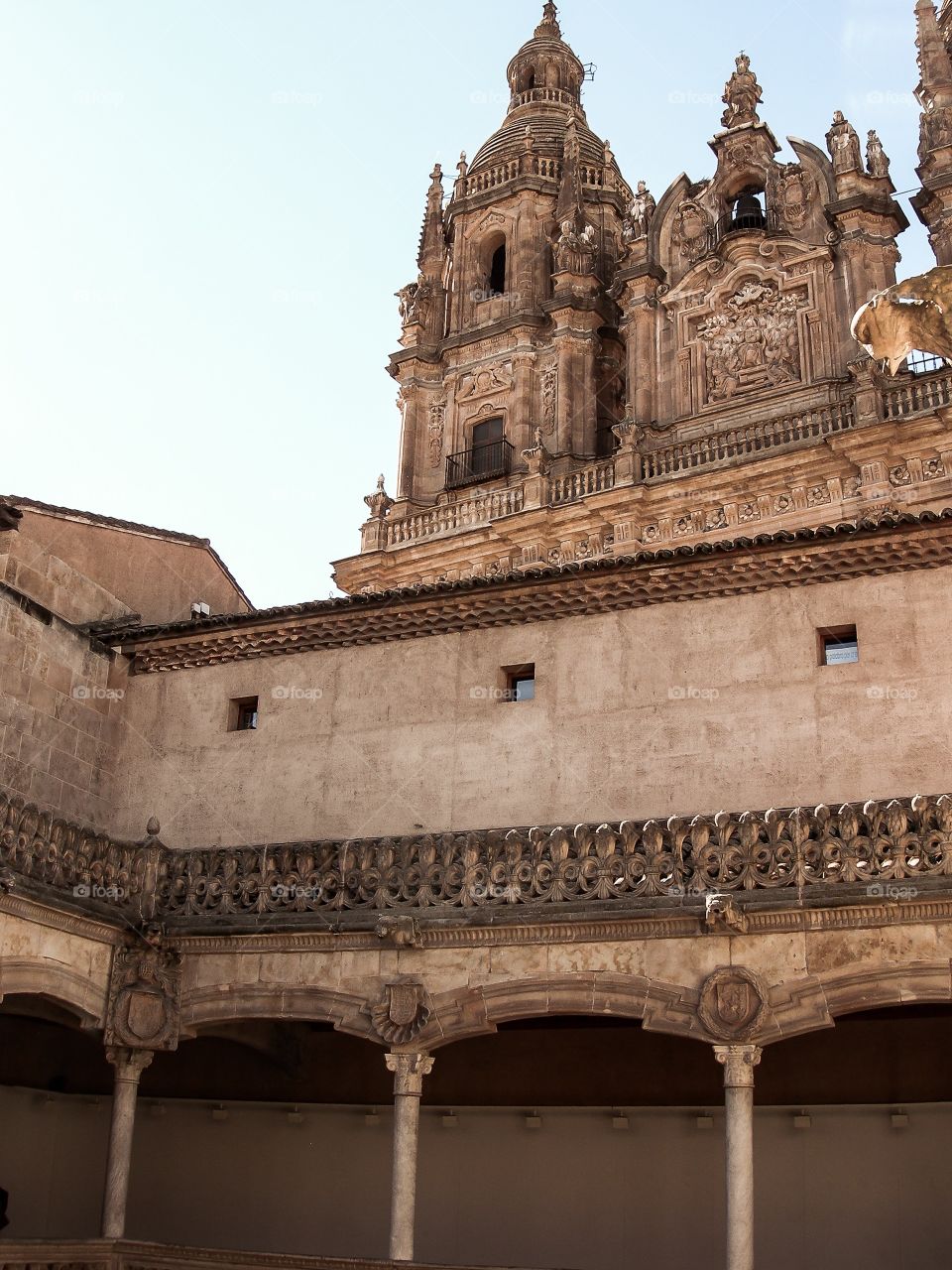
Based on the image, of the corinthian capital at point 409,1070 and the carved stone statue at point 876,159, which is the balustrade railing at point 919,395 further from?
the corinthian capital at point 409,1070

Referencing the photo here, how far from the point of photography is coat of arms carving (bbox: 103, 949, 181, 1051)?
1698cm

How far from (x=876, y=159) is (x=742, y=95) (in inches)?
208

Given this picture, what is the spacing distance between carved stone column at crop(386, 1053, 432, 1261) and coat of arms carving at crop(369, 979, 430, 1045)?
0.81 feet

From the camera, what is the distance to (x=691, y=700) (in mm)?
18422

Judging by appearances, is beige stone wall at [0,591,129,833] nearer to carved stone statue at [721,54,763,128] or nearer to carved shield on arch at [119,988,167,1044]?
carved shield on arch at [119,988,167,1044]

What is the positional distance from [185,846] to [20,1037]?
3463 mm

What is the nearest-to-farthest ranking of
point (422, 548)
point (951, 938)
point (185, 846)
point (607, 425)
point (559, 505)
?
point (951, 938), point (185, 846), point (559, 505), point (422, 548), point (607, 425)

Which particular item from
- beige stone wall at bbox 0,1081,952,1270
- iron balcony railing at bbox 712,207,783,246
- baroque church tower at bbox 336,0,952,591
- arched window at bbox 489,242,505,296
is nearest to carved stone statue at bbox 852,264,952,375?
beige stone wall at bbox 0,1081,952,1270

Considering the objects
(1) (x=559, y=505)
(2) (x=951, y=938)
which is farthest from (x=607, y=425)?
(2) (x=951, y=938)

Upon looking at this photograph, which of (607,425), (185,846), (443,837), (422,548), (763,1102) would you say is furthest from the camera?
(607,425)

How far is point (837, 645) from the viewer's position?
18172 millimetres

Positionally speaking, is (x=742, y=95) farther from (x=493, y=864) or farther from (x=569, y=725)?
(x=493, y=864)

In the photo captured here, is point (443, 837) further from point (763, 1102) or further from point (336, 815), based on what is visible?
point (763, 1102)

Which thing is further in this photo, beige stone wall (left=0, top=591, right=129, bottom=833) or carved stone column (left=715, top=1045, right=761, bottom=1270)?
beige stone wall (left=0, top=591, right=129, bottom=833)
